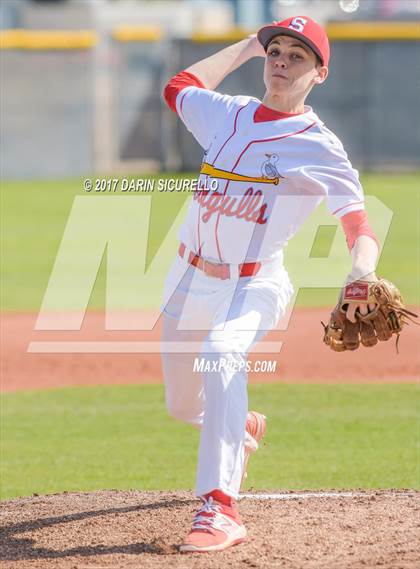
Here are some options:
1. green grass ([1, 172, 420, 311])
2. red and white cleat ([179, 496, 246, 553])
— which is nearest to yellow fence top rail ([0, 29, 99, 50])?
green grass ([1, 172, 420, 311])

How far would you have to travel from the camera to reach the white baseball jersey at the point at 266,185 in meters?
4.98

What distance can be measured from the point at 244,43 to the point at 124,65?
22.9m

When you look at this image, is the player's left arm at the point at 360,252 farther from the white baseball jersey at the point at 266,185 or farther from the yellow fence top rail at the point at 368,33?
the yellow fence top rail at the point at 368,33

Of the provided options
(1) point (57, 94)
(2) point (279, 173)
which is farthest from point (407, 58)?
(2) point (279, 173)

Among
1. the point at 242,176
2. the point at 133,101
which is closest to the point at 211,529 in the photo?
the point at 242,176

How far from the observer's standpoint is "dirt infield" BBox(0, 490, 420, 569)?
473 cm

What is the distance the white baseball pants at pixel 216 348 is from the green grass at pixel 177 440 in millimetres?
1635

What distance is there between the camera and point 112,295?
43.1 feet

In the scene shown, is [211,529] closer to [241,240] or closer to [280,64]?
[241,240]

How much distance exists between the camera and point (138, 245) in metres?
17.6

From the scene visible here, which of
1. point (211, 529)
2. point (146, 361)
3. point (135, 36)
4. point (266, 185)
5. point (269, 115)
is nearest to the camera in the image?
point (211, 529)

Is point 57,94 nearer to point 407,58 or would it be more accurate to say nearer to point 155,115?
point 155,115

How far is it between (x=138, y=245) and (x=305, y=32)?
12.7 meters

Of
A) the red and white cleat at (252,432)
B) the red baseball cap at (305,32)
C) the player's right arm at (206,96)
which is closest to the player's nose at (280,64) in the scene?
the red baseball cap at (305,32)
